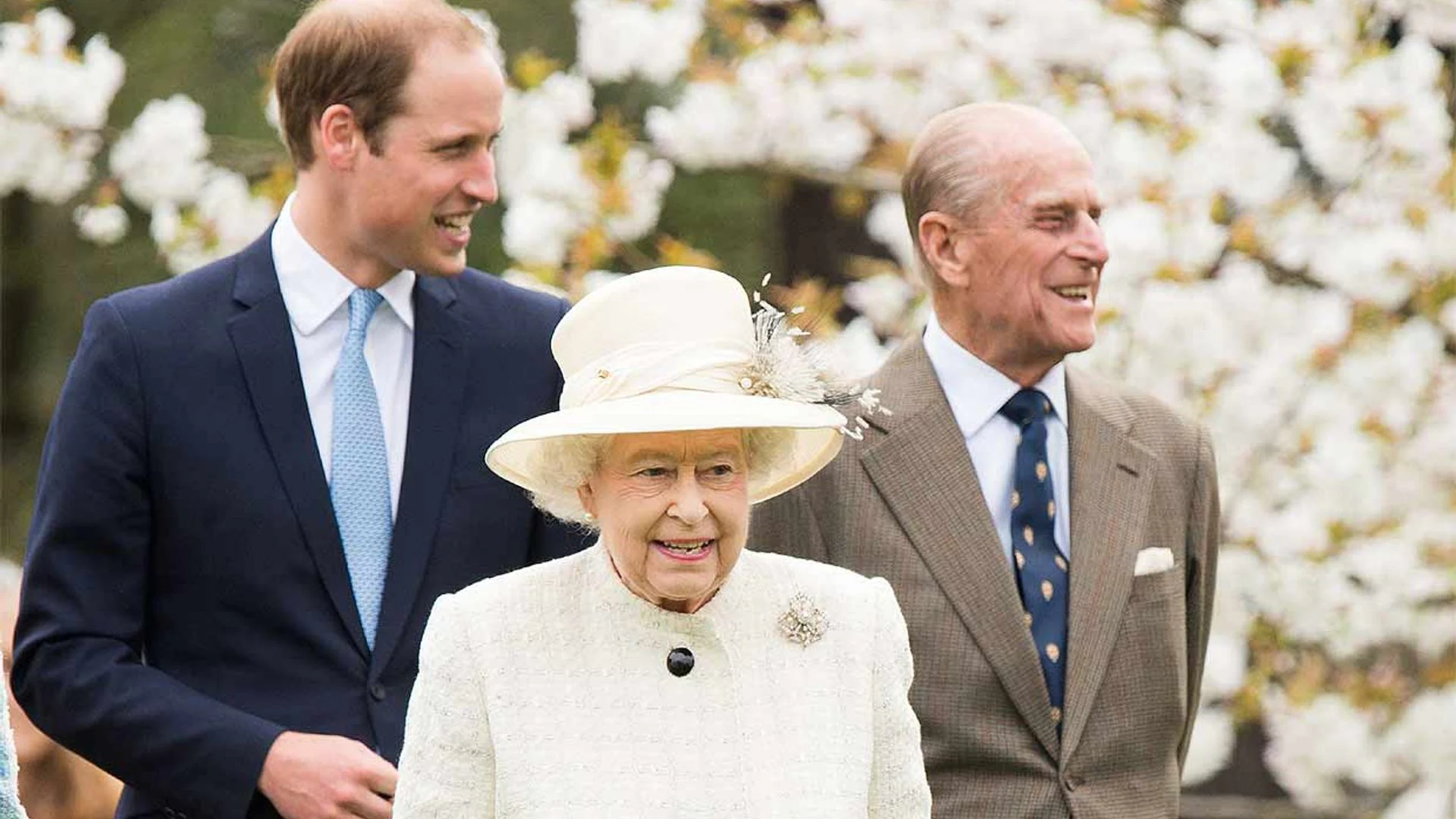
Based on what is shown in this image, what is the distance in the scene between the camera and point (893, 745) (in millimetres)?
3986

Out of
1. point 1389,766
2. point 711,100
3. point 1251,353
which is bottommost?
point 1389,766

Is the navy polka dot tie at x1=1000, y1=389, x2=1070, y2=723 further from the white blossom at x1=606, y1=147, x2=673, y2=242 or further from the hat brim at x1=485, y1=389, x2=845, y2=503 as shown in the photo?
the white blossom at x1=606, y1=147, x2=673, y2=242

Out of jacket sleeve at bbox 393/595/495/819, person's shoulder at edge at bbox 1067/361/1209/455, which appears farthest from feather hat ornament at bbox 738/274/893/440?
person's shoulder at edge at bbox 1067/361/1209/455

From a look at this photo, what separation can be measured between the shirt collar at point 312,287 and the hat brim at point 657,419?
71 cm

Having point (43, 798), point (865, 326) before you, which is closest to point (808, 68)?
point (865, 326)

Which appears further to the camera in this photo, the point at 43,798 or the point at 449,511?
the point at 43,798

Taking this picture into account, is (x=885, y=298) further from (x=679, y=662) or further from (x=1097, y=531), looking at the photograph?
(x=679, y=662)

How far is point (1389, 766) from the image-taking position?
819cm

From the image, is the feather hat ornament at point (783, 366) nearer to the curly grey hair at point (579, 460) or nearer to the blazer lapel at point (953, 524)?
the curly grey hair at point (579, 460)

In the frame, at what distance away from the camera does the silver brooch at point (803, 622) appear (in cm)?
399

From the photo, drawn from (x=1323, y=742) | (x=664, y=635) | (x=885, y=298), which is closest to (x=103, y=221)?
(x=885, y=298)

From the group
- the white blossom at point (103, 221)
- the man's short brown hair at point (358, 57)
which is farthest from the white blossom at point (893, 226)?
the man's short brown hair at point (358, 57)

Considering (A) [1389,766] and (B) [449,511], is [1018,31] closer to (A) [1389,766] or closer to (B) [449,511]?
(A) [1389,766]

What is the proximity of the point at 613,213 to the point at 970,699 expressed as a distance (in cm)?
341
